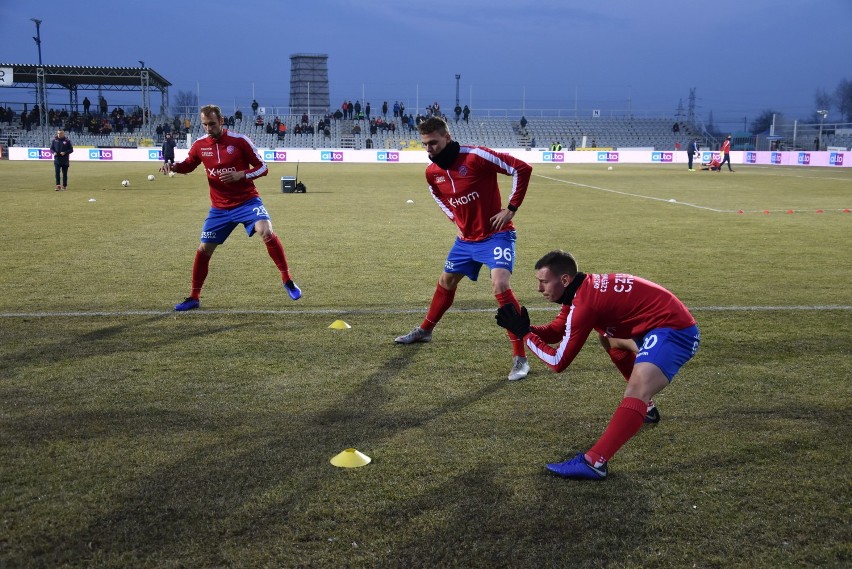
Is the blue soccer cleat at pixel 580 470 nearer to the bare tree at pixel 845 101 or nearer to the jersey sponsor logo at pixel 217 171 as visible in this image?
the jersey sponsor logo at pixel 217 171

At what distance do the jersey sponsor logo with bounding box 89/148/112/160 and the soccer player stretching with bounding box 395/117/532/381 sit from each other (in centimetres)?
4754

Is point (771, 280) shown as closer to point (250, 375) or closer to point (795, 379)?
point (795, 379)

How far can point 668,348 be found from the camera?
4188mm

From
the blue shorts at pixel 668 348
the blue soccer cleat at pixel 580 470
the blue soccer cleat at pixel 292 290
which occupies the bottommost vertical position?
the blue soccer cleat at pixel 580 470

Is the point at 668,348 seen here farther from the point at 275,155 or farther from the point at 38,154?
the point at 38,154

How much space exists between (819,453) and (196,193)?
22.8 meters

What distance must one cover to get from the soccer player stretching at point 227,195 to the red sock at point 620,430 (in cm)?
495

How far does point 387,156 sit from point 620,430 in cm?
5018

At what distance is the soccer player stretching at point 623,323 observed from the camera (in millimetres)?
4082

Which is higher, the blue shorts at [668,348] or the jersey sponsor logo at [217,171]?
the jersey sponsor logo at [217,171]

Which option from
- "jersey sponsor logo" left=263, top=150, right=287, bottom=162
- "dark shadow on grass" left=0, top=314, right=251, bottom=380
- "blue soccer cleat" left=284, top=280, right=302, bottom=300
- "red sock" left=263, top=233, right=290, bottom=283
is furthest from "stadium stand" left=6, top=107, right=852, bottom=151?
"dark shadow on grass" left=0, top=314, right=251, bottom=380

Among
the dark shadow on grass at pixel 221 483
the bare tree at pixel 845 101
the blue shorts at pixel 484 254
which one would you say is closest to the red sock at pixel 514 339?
the blue shorts at pixel 484 254

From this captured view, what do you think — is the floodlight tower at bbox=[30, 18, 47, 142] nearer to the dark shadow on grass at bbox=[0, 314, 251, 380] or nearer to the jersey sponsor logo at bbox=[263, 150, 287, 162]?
the jersey sponsor logo at bbox=[263, 150, 287, 162]

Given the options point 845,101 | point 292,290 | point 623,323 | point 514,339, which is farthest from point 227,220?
point 845,101
